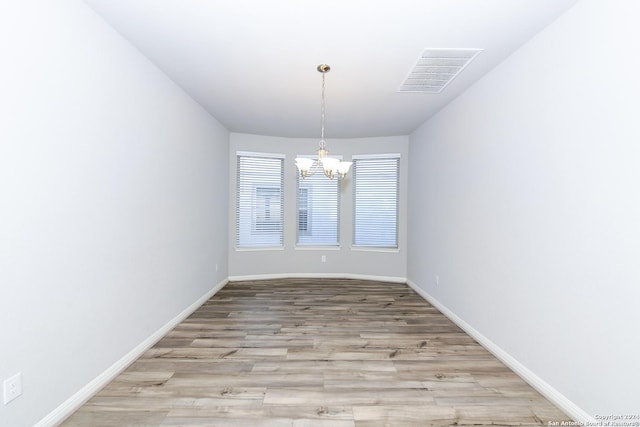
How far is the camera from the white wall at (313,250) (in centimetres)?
538

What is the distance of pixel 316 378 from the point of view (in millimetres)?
2322

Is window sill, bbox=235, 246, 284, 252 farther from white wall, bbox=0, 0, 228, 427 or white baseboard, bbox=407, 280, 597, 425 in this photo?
white baseboard, bbox=407, 280, 597, 425

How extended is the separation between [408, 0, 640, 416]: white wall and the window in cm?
225

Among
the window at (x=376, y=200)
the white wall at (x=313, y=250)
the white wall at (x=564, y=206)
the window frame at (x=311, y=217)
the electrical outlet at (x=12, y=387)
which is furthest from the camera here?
the window frame at (x=311, y=217)

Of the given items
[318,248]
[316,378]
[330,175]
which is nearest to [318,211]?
[318,248]

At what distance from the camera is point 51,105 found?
1.74 metres

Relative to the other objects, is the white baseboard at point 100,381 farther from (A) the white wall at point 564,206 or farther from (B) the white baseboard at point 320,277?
(A) the white wall at point 564,206

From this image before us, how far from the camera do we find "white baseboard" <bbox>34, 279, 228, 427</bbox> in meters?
1.79

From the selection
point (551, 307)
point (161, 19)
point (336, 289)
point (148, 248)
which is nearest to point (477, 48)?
point (551, 307)

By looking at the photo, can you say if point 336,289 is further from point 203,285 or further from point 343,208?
point 203,285

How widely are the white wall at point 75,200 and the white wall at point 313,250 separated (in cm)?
220

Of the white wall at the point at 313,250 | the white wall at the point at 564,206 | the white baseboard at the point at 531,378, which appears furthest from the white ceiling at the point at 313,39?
the white baseboard at the point at 531,378

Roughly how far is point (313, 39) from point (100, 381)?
3.01m

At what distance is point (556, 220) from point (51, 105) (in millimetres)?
3304
